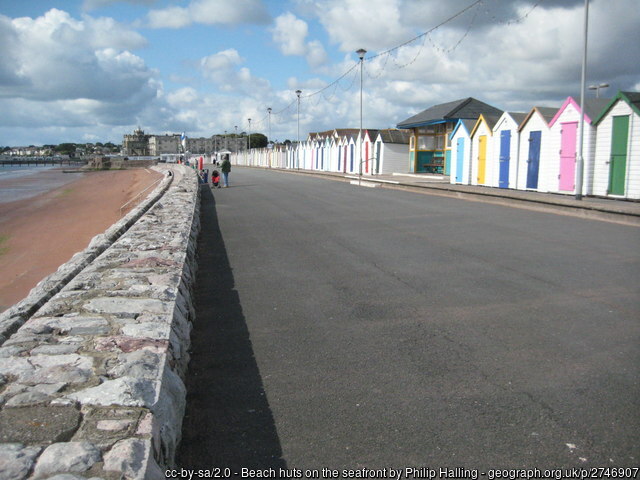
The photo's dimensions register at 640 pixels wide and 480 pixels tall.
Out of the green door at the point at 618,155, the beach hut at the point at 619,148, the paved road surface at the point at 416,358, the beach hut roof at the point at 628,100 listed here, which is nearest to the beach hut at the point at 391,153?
the beach hut at the point at 619,148

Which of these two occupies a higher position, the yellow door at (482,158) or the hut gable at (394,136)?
the hut gable at (394,136)

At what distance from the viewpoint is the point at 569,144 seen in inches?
774

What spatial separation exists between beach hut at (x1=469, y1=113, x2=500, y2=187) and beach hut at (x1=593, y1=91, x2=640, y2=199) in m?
6.34

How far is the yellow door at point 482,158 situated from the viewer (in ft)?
84.0

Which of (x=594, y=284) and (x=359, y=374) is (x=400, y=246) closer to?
(x=594, y=284)

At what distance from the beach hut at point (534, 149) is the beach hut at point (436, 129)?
11639 millimetres

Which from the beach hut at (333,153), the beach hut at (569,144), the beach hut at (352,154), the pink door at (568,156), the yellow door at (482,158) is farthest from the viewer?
the beach hut at (333,153)

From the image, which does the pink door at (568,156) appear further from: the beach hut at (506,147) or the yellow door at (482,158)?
the yellow door at (482,158)

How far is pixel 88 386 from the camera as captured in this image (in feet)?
10.9

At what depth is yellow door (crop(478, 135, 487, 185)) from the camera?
2561 cm

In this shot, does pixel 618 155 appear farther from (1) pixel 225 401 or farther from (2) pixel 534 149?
(1) pixel 225 401

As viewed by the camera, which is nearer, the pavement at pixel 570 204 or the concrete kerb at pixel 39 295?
the concrete kerb at pixel 39 295

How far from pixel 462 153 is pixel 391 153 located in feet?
48.5

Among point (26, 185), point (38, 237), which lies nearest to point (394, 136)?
point (38, 237)
